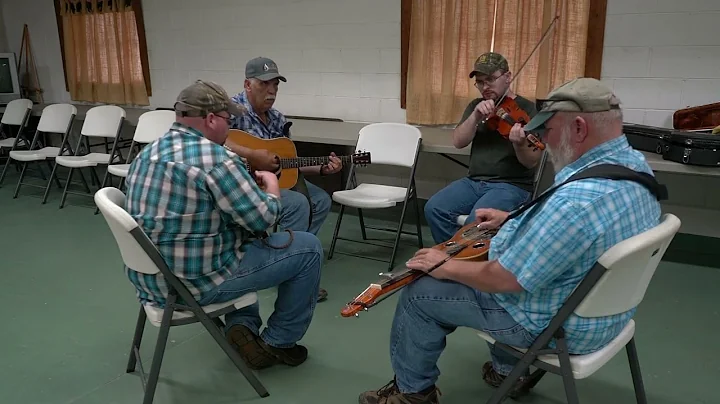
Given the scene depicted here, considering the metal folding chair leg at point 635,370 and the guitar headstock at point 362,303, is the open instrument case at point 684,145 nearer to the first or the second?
the metal folding chair leg at point 635,370

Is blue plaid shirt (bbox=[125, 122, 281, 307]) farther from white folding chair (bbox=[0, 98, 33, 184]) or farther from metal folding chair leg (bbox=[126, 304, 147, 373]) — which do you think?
white folding chair (bbox=[0, 98, 33, 184])

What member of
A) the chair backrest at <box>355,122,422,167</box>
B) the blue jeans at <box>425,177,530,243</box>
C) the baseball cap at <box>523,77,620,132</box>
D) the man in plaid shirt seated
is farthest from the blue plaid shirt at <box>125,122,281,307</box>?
the chair backrest at <box>355,122,422,167</box>

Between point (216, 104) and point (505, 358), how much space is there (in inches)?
52.5

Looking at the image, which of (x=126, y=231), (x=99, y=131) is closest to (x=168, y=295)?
(x=126, y=231)

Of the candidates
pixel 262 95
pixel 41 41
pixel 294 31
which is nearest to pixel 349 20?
pixel 294 31

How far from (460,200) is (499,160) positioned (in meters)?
0.30

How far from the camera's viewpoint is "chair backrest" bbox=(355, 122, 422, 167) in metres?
3.59

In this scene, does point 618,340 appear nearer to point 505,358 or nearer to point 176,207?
point 505,358

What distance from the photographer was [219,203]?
1828 mm

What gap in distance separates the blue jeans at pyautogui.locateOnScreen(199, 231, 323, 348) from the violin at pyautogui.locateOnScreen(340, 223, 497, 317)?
359mm

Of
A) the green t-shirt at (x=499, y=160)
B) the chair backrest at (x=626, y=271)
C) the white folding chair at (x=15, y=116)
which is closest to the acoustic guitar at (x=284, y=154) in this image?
the green t-shirt at (x=499, y=160)

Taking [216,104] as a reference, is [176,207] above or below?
below

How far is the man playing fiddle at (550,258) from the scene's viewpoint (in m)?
1.38

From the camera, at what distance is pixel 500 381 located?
213 cm
